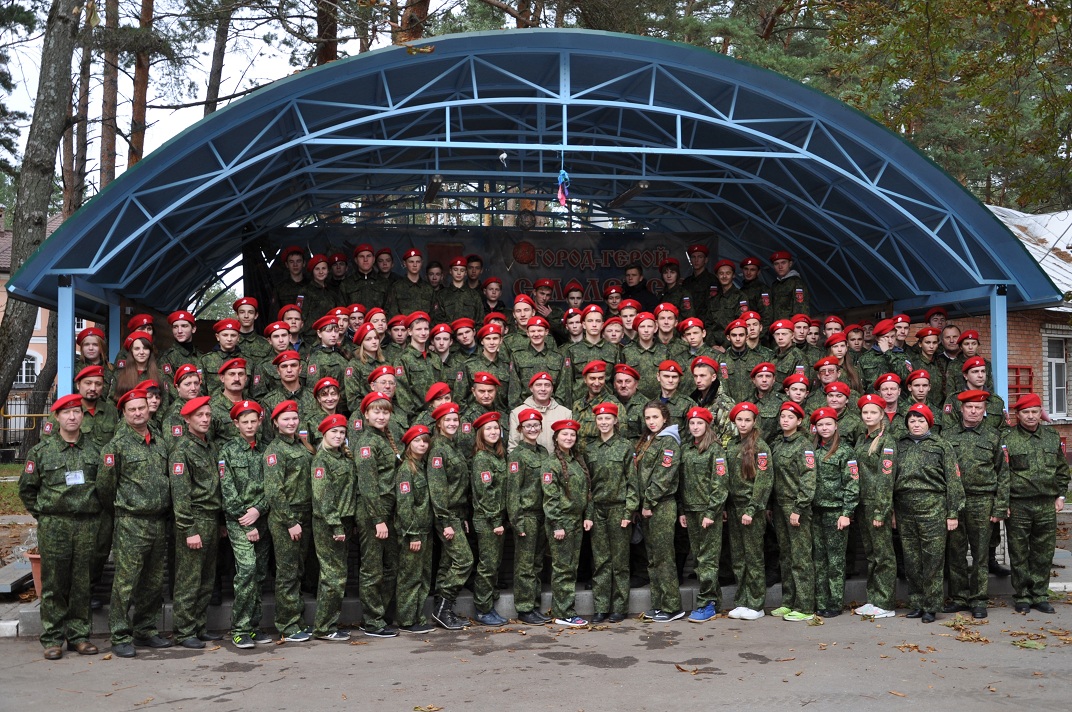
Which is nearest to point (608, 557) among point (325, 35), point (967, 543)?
point (967, 543)

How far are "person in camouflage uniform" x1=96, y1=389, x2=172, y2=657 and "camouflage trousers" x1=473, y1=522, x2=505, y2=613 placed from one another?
232 centimetres

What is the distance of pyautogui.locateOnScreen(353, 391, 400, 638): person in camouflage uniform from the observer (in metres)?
7.57

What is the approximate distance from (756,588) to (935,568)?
1.40 m

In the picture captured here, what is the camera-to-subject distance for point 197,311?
15.2 m

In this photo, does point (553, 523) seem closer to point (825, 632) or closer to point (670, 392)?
point (670, 392)

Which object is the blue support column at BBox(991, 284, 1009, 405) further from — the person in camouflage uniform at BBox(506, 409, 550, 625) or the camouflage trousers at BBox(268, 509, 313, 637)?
the camouflage trousers at BBox(268, 509, 313, 637)

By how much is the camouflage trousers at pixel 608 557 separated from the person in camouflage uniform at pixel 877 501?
1.92 metres

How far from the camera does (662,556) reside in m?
8.16

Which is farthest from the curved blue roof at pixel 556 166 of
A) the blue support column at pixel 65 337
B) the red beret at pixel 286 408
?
the red beret at pixel 286 408

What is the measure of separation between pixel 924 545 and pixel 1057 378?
13951 millimetres

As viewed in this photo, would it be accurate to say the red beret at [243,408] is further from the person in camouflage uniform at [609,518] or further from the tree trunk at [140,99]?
the tree trunk at [140,99]

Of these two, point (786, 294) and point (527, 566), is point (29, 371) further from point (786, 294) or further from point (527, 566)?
point (527, 566)

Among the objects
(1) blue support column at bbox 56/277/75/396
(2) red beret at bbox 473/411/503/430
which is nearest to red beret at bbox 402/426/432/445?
(2) red beret at bbox 473/411/503/430

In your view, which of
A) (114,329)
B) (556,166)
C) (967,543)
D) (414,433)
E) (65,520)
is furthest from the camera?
(556,166)
